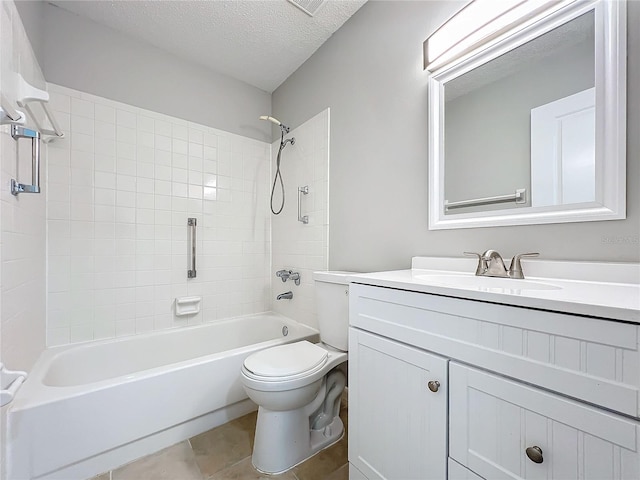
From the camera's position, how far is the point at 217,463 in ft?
4.21

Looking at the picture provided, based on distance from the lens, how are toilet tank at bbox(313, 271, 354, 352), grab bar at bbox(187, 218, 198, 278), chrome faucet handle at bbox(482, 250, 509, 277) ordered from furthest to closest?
grab bar at bbox(187, 218, 198, 278) → toilet tank at bbox(313, 271, 354, 352) → chrome faucet handle at bbox(482, 250, 509, 277)

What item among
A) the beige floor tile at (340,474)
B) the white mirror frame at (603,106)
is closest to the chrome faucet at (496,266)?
the white mirror frame at (603,106)

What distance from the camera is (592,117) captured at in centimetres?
88

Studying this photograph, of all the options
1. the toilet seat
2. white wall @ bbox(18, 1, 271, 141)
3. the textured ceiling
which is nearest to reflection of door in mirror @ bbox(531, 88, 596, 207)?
the toilet seat

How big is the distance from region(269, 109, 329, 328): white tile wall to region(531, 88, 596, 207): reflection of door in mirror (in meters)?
1.21

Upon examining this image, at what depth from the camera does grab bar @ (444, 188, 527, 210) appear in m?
1.05

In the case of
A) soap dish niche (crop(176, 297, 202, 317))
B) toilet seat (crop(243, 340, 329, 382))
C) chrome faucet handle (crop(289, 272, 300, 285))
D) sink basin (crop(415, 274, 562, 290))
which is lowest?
toilet seat (crop(243, 340, 329, 382))

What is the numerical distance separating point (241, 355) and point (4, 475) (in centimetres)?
94

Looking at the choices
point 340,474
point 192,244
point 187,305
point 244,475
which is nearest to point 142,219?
point 192,244

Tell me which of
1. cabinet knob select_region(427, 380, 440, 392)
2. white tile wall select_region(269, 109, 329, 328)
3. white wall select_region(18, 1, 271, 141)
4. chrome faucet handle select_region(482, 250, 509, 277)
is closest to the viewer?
cabinet knob select_region(427, 380, 440, 392)

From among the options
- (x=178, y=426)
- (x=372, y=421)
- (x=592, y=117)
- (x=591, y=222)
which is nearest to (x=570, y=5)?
(x=592, y=117)

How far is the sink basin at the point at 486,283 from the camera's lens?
0.85 m

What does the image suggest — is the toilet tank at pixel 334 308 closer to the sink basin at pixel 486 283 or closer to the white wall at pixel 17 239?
the sink basin at pixel 486 283

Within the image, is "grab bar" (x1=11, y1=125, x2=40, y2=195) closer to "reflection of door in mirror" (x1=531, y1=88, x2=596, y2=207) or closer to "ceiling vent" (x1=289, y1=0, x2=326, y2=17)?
"ceiling vent" (x1=289, y1=0, x2=326, y2=17)
